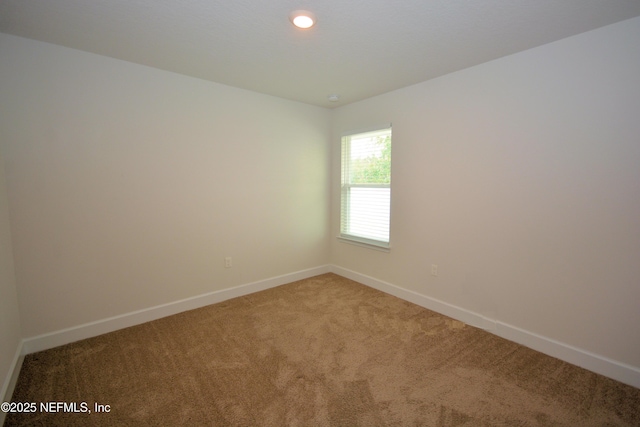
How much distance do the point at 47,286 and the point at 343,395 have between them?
8.19ft

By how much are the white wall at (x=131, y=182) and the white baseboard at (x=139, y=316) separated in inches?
2.4

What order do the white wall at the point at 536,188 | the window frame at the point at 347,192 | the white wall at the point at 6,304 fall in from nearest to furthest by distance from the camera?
the white wall at the point at 6,304
the white wall at the point at 536,188
the window frame at the point at 347,192

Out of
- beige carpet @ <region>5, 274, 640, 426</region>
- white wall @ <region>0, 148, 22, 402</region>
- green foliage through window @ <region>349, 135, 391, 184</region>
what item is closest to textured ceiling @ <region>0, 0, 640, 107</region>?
green foliage through window @ <region>349, 135, 391, 184</region>

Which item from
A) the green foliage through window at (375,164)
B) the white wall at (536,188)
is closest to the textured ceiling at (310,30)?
the white wall at (536,188)

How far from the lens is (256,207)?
11.5 ft

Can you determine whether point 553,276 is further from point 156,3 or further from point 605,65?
point 156,3

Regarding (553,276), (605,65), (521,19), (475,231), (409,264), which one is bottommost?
(409,264)

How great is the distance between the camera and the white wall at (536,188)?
1.94 metres

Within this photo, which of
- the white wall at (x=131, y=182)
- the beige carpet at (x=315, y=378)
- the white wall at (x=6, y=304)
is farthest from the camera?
the white wall at (x=131, y=182)

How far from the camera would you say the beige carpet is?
65.7 inches

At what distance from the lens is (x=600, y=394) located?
6.05 feet

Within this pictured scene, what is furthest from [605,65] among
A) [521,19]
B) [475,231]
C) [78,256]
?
[78,256]

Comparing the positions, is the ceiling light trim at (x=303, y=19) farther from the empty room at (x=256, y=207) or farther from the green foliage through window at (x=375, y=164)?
the green foliage through window at (x=375, y=164)

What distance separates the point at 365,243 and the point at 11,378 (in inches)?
130
